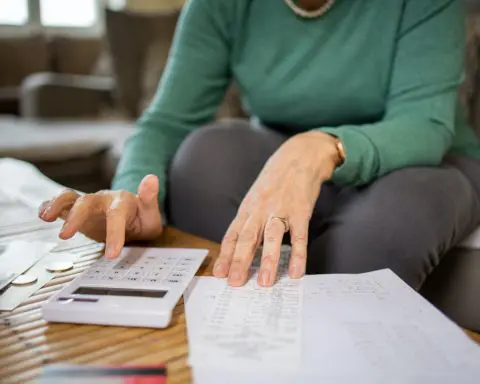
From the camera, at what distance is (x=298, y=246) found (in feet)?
1.96

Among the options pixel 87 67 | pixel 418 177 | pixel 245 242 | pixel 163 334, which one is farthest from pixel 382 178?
pixel 87 67

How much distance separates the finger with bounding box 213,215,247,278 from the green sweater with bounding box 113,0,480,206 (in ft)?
0.73

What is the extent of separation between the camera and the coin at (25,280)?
59 cm

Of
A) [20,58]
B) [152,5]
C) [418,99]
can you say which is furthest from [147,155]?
[152,5]

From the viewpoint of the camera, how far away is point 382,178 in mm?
731

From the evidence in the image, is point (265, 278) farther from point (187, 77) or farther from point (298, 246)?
point (187, 77)

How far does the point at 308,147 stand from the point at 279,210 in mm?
107

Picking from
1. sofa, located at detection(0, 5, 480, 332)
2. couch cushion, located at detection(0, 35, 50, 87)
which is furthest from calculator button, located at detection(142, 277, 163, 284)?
couch cushion, located at detection(0, 35, 50, 87)

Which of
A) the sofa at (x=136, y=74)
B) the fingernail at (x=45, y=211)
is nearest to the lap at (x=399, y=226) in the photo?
the fingernail at (x=45, y=211)

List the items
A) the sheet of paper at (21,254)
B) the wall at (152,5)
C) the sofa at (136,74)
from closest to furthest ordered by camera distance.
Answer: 1. the sheet of paper at (21,254)
2. the sofa at (136,74)
3. the wall at (152,5)

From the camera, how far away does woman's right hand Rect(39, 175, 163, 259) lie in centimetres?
62

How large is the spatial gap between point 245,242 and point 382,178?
9.1 inches

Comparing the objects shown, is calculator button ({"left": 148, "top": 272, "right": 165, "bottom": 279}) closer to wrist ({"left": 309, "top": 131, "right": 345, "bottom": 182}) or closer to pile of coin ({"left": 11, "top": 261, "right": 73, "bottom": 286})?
pile of coin ({"left": 11, "top": 261, "right": 73, "bottom": 286})

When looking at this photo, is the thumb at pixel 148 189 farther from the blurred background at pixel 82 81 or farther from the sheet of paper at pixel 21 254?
the blurred background at pixel 82 81
